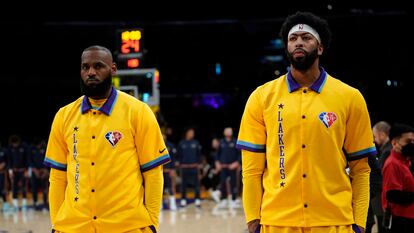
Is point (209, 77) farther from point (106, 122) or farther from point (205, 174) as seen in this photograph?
point (106, 122)

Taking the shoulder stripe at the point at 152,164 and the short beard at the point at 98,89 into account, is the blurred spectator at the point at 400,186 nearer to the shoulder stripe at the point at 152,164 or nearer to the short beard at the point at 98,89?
the shoulder stripe at the point at 152,164

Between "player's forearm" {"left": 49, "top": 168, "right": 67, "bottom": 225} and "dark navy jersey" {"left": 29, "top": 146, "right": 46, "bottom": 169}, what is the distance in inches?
562

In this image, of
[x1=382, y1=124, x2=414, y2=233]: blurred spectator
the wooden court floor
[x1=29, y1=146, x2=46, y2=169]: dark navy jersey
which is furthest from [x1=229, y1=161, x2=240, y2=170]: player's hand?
[x1=382, y1=124, x2=414, y2=233]: blurred spectator

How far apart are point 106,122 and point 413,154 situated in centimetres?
369

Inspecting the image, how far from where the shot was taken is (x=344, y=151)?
4.12 metres

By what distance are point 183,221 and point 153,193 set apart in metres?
10.3

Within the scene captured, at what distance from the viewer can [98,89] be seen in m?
4.63

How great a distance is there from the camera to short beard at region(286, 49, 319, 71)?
4.06 m

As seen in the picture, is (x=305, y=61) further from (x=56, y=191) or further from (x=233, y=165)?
(x=233, y=165)

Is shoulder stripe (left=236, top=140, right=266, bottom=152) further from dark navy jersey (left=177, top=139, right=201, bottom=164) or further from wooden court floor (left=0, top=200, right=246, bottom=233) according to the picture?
dark navy jersey (left=177, top=139, right=201, bottom=164)

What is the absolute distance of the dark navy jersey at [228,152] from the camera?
731 inches

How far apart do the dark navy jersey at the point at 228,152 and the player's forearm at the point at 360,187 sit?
14.4 meters

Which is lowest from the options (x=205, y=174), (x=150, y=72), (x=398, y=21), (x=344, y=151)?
(x=205, y=174)

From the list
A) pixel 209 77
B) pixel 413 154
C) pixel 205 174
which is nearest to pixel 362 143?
pixel 413 154
